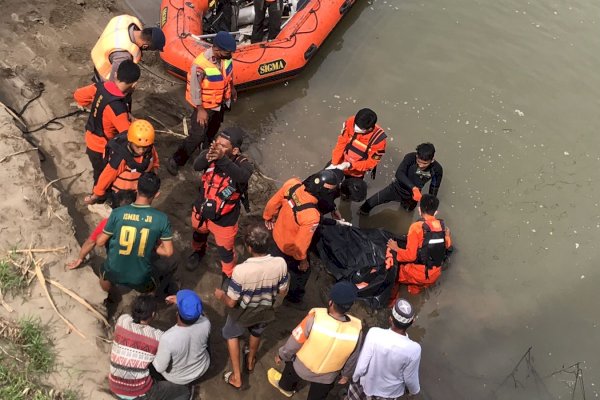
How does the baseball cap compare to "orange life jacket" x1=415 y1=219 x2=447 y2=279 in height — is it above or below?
above

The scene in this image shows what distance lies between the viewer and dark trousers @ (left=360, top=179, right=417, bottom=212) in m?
6.58

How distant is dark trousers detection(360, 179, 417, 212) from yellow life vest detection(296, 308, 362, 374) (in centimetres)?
293

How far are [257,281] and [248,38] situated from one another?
228 inches

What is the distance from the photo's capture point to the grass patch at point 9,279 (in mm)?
4328

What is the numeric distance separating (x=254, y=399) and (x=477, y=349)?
273 cm

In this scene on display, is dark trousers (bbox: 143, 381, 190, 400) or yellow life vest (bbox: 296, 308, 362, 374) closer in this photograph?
yellow life vest (bbox: 296, 308, 362, 374)

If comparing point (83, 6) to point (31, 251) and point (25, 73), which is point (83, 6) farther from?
point (31, 251)

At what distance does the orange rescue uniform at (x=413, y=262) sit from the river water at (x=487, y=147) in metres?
0.78

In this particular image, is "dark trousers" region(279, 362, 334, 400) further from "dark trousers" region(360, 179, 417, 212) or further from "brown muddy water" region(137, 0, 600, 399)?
"dark trousers" region(360, 179, 417, 212)

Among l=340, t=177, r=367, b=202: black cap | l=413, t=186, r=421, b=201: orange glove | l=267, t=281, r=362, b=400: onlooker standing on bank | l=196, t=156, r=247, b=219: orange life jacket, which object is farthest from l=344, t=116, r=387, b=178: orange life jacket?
l=267, t=281, r=362, b=400: onlooker standing on bank

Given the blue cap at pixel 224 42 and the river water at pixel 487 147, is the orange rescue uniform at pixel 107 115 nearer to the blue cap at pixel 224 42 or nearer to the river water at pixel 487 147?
the blue cap at pixel 224 42

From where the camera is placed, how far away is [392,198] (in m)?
6.71

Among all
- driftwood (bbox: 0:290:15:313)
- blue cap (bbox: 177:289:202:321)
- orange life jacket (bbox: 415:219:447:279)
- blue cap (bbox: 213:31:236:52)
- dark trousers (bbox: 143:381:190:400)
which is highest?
blue cap (bbox: 213:31:236:52)

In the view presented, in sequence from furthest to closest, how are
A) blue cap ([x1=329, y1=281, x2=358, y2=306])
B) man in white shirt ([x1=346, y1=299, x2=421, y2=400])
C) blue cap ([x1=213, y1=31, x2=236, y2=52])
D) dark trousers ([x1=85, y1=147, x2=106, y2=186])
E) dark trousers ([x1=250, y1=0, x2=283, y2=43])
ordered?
1. dark trousers ([x1=250, y1=0, x2=283, y2=43])
2. blue cap ([x1=213, y1=31, x2=236, y2=52])
3. dark trousers ([x1=85, y1=147, x2=106, y2=186])
4. man in white shirt ([x1=346, y1=299, x2=421, y2=400])
5. blue cap ([x1=329, y1=281, x2=358, y2=306])
